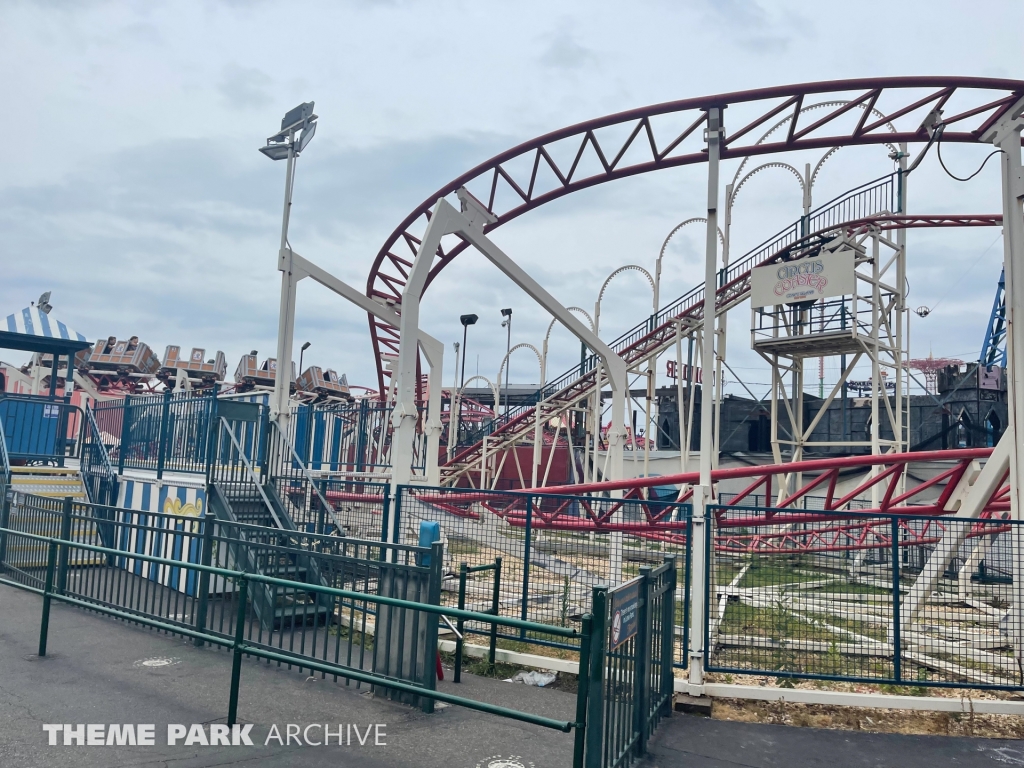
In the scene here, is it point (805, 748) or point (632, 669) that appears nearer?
point (632, 669)

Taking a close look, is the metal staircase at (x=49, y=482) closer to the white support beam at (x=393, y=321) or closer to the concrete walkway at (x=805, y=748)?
the white support beam at (x=393, y=321)

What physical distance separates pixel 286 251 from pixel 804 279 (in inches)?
517

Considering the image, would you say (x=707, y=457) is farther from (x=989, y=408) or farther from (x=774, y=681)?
(x=989, y=408)

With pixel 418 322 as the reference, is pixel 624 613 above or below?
below

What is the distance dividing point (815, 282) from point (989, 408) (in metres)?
13.9

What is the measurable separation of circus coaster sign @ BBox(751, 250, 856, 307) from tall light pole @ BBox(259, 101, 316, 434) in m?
12.5

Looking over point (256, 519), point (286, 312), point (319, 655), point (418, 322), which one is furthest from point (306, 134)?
point (319, 655)

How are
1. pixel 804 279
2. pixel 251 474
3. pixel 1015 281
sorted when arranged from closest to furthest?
pixel 1015 281 → pixel 251 474 → pixel 804 279

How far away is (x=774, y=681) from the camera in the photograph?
24.0 feet

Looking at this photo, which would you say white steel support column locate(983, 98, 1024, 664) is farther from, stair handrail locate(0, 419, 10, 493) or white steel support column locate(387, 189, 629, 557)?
stair handrail locate(0, 419, 10, 493)

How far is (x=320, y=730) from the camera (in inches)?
224

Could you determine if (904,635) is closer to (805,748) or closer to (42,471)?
(805,748)

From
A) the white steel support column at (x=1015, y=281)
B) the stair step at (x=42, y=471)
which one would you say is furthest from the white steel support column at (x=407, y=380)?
the white steel support column at (x=1015, y=281)

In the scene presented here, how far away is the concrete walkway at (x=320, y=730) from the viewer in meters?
5.19
